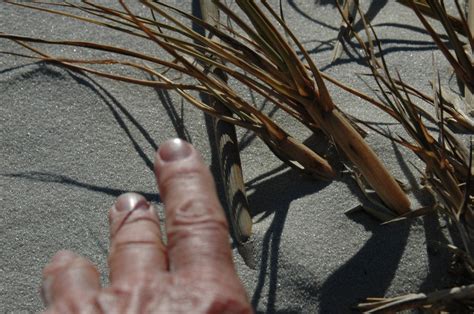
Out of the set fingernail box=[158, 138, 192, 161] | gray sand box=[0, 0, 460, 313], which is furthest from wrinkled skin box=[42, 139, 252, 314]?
gray sand box=[0, 0, 460, 313]

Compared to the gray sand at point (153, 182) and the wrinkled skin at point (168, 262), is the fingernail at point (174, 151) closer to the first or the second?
the wrinkled skin at point (168, 262)

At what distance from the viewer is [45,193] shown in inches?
73.1

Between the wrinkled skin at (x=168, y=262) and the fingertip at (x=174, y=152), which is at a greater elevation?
the fingertip at (x=174, y=152)

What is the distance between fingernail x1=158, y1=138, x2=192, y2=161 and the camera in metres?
1.25

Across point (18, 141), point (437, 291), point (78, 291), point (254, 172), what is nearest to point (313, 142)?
point (254, 172)

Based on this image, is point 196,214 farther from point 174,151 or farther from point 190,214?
point 174,151

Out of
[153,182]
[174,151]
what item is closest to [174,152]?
[174,151]

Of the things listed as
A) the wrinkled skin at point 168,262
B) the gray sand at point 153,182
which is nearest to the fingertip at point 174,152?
the wrinkled skin at point 168,262

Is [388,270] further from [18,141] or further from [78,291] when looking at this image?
[18,141]

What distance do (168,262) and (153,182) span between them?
67 cm

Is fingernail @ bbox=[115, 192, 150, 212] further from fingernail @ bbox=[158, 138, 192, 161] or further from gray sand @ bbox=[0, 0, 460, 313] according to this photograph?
gray sand @ bbox=[0, 0, 460, 313]

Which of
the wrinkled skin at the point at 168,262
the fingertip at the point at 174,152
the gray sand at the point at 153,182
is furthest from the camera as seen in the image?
the gray sand at the point at 153,182

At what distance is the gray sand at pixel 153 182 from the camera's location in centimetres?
166

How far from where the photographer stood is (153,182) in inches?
73.8
